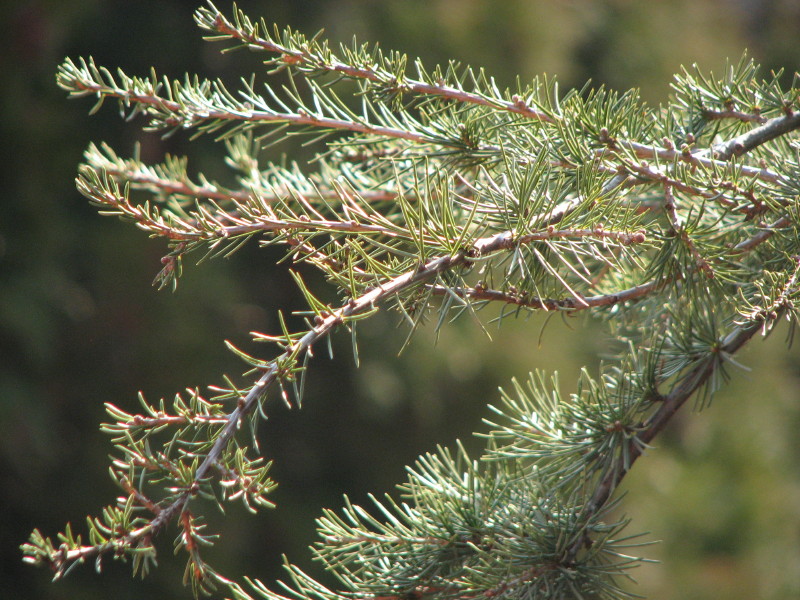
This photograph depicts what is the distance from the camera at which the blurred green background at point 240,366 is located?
4.57 feet

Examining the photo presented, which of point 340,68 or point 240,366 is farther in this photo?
point 240,366

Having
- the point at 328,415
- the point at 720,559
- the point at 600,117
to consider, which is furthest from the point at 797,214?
the point at 720,559

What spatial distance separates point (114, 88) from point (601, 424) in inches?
9.5

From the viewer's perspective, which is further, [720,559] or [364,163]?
[720,559]

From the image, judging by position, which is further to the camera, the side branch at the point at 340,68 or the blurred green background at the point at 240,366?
the blurred green background at the point at 240,366

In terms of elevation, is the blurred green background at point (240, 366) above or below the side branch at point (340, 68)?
above

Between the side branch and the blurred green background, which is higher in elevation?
the blurred green background

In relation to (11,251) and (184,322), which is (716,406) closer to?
(184,322)

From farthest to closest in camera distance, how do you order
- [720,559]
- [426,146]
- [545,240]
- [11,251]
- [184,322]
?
[720,559] → [184,322] → [11,251] → [426,146] → [545,240]

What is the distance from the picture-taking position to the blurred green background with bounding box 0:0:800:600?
139cm

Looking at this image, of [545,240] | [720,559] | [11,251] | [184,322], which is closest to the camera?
[545,240]

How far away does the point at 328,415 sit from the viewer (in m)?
1.83

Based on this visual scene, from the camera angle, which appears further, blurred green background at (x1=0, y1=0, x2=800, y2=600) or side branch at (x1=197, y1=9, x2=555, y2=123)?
blurred green background at (x1=0, y1=0, x2=800, y2=600)

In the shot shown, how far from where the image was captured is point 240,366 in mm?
1662
